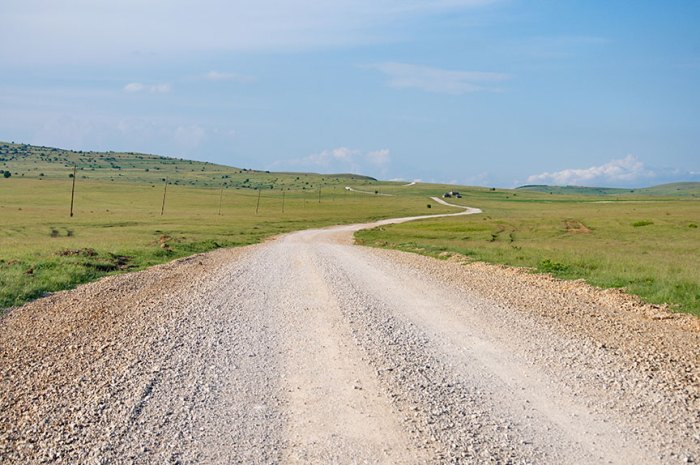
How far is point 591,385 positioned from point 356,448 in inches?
153

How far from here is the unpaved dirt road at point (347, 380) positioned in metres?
6.73

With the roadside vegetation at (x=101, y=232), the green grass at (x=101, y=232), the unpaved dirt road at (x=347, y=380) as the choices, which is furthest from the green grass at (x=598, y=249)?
the roadside vegetation at (x=101, y=232)

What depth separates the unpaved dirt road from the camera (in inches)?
265

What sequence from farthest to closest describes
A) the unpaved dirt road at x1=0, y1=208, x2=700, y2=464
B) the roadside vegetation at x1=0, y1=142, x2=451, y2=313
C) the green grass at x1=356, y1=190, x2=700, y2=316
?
the roadside vegetation at x1=0, y1=142, x2=451, y2=313 → the green grass at x1=356, y1=190, x2=700, y2=316 → the unpaved dirt road at x1=0, y1=208, x2=700, y2=464

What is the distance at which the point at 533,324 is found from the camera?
13.4 m

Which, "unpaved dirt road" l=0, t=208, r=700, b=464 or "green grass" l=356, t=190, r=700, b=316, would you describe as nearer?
"unpaved dirt road" l=0, t=208, r=700, b=464

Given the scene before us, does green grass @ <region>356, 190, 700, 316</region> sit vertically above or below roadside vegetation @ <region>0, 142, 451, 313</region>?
above

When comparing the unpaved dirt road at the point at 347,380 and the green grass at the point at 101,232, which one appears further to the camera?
the green grass at the point at 101,232

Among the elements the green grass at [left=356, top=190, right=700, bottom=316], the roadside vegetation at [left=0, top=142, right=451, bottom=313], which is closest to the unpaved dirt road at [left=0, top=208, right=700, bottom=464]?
the green grass at [left=356, top=190, right=700, bottom=316]

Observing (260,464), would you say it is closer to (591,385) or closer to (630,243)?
(591,385)

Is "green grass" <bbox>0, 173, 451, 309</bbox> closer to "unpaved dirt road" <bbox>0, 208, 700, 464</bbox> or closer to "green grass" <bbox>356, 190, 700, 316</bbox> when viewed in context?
"unpaved dirt road" <bbox>0, 208, 700, 464</bbox>

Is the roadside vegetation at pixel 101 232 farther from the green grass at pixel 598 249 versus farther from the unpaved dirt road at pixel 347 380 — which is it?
the green grass at pixel 598 249

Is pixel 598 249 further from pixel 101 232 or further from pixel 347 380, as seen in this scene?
pixel 101 232

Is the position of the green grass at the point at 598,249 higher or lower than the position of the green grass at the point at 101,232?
higher
